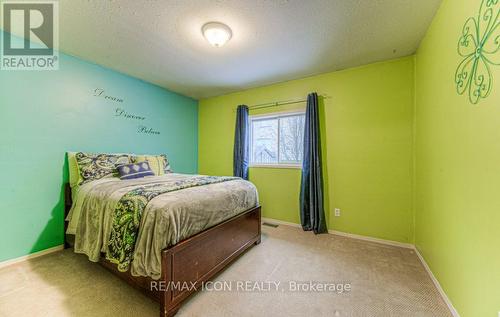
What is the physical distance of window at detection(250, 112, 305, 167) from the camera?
3307mm

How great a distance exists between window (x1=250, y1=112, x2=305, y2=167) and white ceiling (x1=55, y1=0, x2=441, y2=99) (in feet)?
2.54

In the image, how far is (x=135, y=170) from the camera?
2574mm

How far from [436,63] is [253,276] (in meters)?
2.56

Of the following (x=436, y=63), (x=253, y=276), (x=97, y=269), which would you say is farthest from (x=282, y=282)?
(x=436, y=63)

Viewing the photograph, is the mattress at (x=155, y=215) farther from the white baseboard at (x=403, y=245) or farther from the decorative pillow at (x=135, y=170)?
the white baseboard at (x=403, y=245)

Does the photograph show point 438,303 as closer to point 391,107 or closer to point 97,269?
point 391,107

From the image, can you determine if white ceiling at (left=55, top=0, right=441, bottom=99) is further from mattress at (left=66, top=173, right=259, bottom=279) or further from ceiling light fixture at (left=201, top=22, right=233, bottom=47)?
mattress at (left=66, top=173, right=259, bottom=279)

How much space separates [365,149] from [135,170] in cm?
309

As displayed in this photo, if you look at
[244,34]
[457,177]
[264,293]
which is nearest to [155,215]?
[264,293]

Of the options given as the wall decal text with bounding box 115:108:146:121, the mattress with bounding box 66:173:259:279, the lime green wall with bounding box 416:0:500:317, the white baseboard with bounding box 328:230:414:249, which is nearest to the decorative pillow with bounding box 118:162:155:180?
the mattress with bounding box 66:173:259:279

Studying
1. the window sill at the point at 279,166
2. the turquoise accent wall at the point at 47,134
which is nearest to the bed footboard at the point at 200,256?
the window sill at the point at 279,166

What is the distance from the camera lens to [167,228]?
136 centimetres

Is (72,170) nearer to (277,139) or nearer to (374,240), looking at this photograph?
(277,139)

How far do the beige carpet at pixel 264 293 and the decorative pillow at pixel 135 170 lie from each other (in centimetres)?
99
